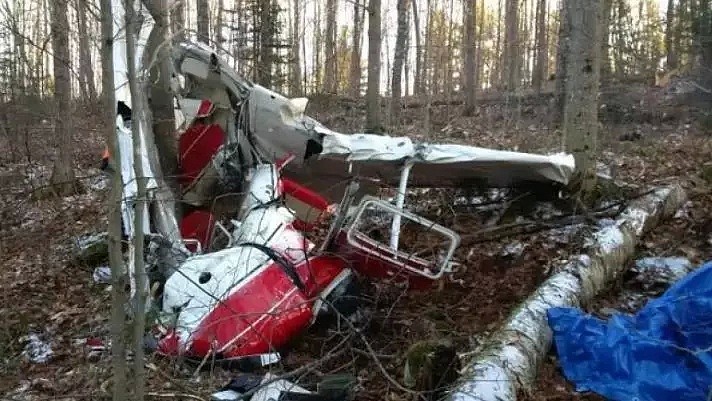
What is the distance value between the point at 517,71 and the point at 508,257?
19.8 m

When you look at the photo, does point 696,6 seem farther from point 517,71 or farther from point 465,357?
point 465,357

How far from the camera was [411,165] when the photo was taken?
21.8 feet

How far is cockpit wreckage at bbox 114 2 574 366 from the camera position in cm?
497

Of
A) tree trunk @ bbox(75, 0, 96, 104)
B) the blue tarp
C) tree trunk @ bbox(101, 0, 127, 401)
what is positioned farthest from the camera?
tree trunk @ bbox(75, 0, 96, 104)

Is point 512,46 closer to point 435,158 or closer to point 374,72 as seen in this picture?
point 374,72

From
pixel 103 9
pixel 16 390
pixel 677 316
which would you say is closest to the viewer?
pixel 103 9

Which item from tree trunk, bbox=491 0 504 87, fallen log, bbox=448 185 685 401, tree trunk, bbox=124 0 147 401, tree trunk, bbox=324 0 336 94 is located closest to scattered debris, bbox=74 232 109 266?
tree trunk, bbox=124 0 147 401

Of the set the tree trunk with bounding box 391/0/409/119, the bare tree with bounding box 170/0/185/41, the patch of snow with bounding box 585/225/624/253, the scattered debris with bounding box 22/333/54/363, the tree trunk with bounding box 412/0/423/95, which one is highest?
the tree trunk with bounding box 412/0/423/95

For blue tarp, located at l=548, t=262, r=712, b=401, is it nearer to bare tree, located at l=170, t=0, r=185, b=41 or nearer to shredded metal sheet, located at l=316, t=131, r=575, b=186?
shredded metal sheet, located at l=316, t=131, r=575, b=186

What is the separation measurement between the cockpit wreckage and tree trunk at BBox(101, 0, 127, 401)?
112 centimetres

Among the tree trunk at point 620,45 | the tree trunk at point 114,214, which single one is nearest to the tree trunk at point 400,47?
the tree trunk at point 620,45

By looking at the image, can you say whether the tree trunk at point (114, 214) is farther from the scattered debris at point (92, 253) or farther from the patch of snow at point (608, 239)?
the scattered debris at point (92, 253)

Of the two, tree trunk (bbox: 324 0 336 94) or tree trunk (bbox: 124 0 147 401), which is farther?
tree trunk (bbox: 324 0 336 94)

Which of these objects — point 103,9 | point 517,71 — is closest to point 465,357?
point 103,9
